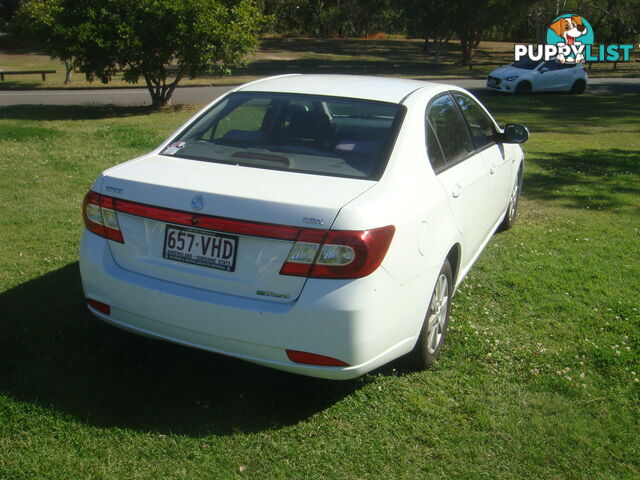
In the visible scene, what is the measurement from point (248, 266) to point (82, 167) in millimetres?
6717

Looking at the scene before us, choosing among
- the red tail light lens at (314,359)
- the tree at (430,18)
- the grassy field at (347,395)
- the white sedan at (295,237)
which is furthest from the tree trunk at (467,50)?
the red tail light lens at (314,359)

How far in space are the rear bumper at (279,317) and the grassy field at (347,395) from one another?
391 mm

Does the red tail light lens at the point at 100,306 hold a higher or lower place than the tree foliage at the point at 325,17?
lower

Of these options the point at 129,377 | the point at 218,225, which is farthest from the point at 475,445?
the point at 129,377

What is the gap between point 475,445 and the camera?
335 cm

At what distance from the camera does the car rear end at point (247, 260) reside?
313 centimetres

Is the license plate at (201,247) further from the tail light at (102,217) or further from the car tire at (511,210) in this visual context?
the car tire at (511,210)

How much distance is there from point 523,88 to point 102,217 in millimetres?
23051

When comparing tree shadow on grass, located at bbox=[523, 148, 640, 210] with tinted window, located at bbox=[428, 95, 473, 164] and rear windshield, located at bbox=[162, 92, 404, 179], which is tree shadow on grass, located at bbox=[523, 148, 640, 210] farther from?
rear windshield, located at bbox=[162, 92, 404, 179]

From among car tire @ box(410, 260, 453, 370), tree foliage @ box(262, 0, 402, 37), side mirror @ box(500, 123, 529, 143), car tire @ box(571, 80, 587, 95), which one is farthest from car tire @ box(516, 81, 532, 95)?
tree foliage @ box(262, 0, 402, 37)

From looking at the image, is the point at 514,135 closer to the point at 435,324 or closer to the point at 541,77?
the point at 435,324

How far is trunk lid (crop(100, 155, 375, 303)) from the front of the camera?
10.4 ft

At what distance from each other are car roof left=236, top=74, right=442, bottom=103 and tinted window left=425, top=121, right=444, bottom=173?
281 mm

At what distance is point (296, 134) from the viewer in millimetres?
4223
